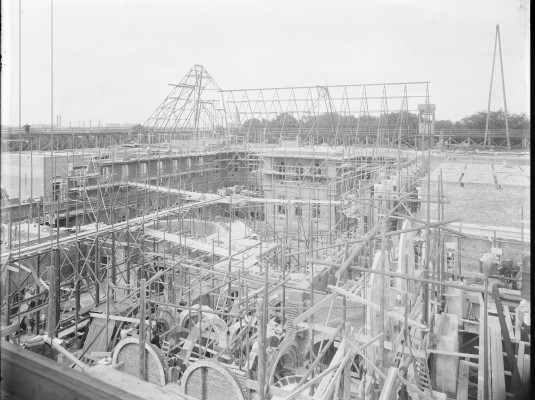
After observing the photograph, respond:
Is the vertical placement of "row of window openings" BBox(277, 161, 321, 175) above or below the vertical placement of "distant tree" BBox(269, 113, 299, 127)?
below

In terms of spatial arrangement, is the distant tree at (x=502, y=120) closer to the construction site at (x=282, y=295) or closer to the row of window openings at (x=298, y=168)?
the construction site at (x=282, y=295)

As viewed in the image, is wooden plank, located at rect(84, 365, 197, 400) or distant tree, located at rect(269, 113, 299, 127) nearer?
wooden plank, located at rect(84, 365, 197, 400)

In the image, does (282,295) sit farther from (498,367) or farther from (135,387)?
(135,387)

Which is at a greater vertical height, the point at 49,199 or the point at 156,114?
the point at 156,114

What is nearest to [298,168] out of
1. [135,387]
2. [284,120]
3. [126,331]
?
[284,120]

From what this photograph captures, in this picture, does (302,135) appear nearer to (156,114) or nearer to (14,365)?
(156,114)

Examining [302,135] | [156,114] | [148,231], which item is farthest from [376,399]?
[156,114]

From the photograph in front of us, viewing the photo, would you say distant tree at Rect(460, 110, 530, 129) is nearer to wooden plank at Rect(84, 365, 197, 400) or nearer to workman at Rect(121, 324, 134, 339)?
wooden plank at Rect(84, 365, 197, 400)

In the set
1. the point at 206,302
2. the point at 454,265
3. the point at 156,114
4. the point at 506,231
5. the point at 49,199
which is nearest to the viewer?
the point at 506,231

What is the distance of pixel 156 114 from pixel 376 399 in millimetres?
18483

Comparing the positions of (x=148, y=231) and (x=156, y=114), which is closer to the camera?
(x=148, y=231)

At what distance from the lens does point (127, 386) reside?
4.89ft

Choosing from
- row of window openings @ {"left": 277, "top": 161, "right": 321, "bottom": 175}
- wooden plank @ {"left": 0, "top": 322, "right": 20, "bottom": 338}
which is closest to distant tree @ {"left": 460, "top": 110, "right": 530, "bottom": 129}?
wooden plank @ {"left": 0, "top": 322, "right": 20, "bottom": 338}

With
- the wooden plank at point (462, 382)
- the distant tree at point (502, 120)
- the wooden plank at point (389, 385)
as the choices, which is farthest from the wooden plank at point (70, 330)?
the distant tree at point (502, 120)
